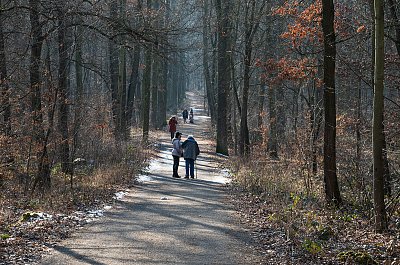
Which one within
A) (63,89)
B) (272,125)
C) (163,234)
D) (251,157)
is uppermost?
(63,89)

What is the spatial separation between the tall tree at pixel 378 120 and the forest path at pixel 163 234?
2426 millimetres

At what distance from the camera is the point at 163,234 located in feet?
29.9

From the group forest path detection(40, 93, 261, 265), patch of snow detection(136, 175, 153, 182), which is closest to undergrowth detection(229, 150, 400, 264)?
forest path detection(40, 93, 261, 265)

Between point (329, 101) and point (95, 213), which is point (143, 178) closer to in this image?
point (95, 213)

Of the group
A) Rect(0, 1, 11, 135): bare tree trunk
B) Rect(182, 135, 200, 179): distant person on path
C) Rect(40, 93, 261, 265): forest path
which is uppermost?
Rect(0, 1, 11, 135): bare tree trunk

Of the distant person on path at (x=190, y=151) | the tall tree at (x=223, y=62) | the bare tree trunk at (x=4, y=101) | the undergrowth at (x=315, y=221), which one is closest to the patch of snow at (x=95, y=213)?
the undergrowth at (x=315, y=221)

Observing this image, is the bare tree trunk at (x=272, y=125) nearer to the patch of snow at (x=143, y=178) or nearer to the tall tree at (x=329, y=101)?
the patch of snow at (x=143, y=178)

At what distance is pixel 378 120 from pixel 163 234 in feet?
13.9

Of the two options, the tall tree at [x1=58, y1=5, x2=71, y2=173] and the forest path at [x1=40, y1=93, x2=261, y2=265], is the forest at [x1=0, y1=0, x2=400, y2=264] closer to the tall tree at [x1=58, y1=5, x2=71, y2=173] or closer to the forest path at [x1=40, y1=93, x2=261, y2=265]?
the tall tree at [x1=58, y1=5, x2=71, y2=173]

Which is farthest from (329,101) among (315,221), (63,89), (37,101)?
(37,101)

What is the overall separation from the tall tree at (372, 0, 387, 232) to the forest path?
243 centimetres

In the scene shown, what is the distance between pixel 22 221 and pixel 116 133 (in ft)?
43.5

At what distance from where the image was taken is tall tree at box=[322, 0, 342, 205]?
11.5 meters

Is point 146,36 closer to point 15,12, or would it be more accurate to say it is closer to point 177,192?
point 15,12
